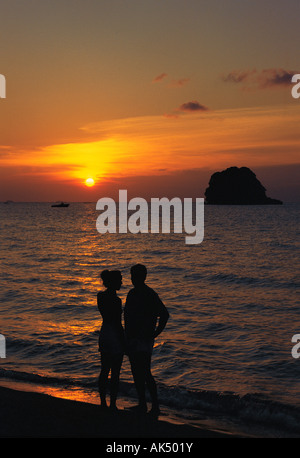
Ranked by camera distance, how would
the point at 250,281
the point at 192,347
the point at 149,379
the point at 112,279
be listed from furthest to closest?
the point at 250,281, the point at 192,347, the point at 149,379, the point at 112,279

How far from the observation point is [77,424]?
6.65 m

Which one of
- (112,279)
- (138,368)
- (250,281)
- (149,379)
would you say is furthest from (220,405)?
(250,281)

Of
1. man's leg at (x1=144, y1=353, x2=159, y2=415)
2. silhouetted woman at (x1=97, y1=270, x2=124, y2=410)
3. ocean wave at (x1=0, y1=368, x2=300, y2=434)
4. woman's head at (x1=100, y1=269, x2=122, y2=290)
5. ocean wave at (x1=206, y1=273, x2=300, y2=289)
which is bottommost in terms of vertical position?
ocean wave at (x1=0, y1=368, x2=300, y2=434)

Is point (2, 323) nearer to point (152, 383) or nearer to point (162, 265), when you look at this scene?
point (152, 383)

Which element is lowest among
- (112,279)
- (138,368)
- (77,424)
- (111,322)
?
(77,424)

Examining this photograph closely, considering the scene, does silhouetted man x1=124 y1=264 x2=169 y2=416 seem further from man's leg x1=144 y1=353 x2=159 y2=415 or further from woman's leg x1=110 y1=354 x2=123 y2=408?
woman's leg x1=110 y1=354 x2=123 y2=408

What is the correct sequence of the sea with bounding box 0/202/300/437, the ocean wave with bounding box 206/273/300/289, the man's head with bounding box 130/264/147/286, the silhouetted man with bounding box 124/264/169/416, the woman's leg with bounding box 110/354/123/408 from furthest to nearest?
1. the ocean wave with bounding box 206/273/300/289
2. the sea with bounding box 0/202/300/437
3. the woman's leg with bounding box 110/354/123/408
4. the silhouetted man with bounding box 124/264/169/416
5. the man's head with bounding box 130/264/147/286

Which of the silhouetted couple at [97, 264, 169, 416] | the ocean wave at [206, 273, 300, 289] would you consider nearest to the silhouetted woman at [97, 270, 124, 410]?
the silhouetted couple at [97, 264, 169, 416]

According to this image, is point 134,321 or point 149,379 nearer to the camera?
point 134,321

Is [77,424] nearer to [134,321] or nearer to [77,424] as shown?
[77,424]

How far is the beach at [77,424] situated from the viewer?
6.31 m

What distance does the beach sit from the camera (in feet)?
20.7

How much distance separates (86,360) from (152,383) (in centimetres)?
516

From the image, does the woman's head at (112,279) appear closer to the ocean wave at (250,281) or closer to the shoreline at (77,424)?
the shoreline at (77,424)
